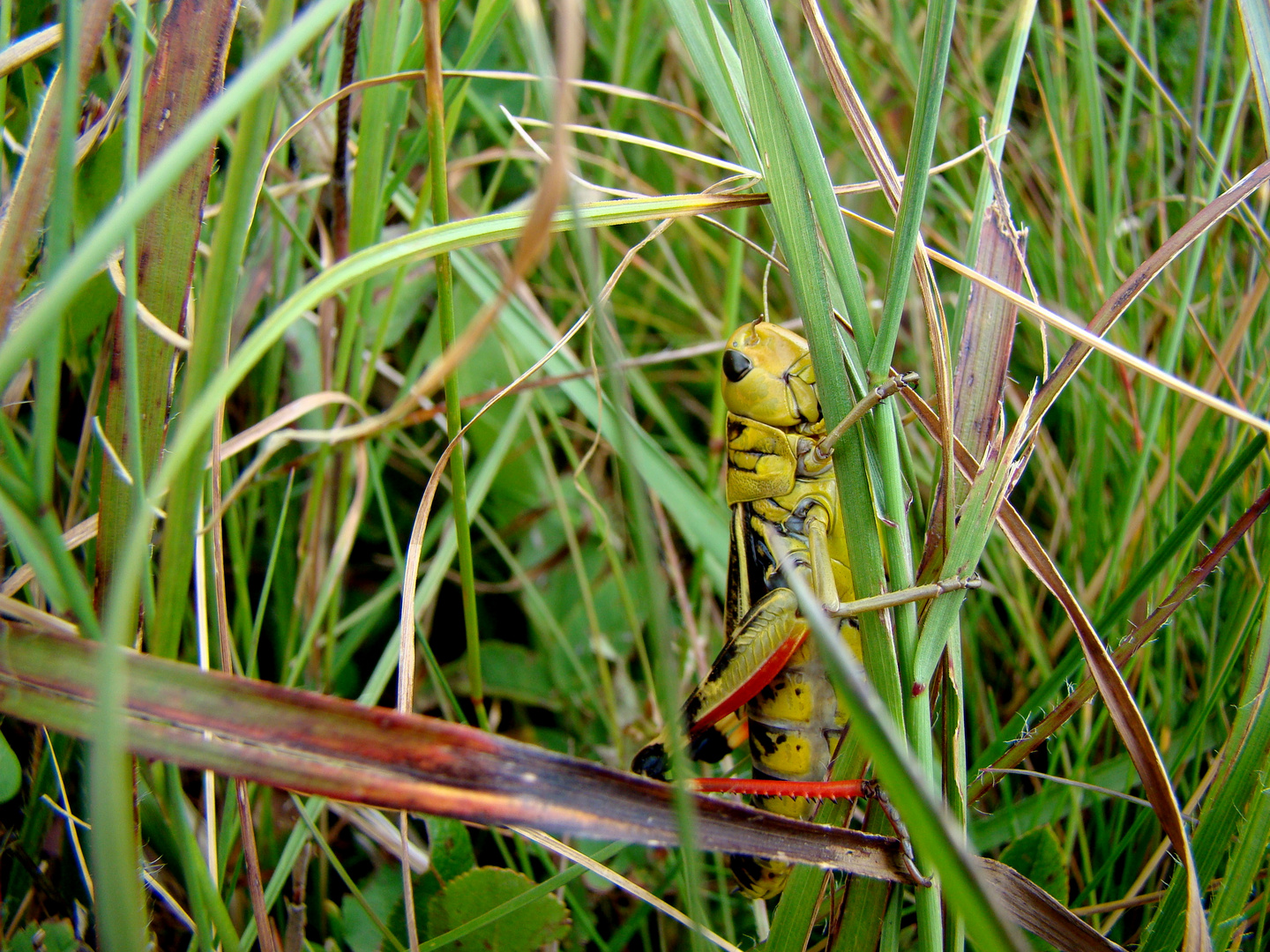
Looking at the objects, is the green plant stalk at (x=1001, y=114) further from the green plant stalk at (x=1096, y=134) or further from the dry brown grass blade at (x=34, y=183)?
the dry brown grass blade at (x=34, y=183)

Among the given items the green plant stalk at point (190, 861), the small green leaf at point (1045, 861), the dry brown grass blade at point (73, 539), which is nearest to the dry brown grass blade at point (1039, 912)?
the small green leaf at point (1045, 861)

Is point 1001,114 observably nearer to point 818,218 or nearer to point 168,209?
point 818,218

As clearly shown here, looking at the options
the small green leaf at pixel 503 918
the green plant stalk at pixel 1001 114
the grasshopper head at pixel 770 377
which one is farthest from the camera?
the grasshopper head at pixel 770 377

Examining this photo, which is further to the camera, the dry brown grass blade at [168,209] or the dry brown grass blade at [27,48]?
the dry brown grass blade at [27,48]

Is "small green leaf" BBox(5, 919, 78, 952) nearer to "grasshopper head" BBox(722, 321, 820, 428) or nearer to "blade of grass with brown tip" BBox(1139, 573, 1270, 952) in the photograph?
"grasshopper head" BBox(722, 321, 820, 428)

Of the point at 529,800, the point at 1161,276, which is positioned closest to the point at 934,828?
the point at 529,800

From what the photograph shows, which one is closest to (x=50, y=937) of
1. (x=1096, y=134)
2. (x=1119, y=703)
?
(x=1119, y=703)

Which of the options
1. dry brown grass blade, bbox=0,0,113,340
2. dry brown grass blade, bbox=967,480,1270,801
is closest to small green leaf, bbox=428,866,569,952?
dry brown grass blade, bbox=967,480,1270,801

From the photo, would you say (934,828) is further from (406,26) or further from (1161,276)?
(1161,276)
